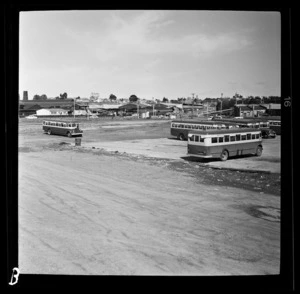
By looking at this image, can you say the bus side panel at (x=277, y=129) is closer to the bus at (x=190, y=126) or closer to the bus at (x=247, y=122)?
the bus at (x=247, y=122)

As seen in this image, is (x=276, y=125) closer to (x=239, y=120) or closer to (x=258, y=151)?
(x=258, y=151)

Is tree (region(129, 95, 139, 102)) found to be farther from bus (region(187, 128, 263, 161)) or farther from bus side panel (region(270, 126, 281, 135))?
bus side panel (region(270, 126, 281, 135))

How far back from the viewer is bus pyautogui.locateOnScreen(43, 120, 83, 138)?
2123 millimetres

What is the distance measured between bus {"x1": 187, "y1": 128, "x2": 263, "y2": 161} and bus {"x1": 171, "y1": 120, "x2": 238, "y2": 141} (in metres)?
0.03

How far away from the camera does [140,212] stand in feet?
6.51

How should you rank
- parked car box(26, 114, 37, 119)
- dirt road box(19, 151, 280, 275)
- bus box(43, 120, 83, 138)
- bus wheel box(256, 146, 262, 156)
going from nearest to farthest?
1. dirt road box(19, 151, 280, 275)
2. parked car box(26, 114, 37, 119)
3. bus wheel box(256, 146, 262, 156)
4. bus box(43, 120, 83, 138)

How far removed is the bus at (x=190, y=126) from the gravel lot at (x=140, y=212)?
7 cm

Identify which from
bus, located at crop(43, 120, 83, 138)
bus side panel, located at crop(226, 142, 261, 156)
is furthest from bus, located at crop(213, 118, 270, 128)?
bus, located at crop(43, 120, 83, 138)

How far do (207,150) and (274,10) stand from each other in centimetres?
91

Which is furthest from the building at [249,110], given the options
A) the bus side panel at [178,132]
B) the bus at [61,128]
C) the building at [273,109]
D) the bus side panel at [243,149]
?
the bus at [61,128]

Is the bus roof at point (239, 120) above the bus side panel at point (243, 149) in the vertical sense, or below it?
above

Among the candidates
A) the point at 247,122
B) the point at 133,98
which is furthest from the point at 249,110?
the point at 133,98

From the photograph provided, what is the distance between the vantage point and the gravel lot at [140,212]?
5.92ft
